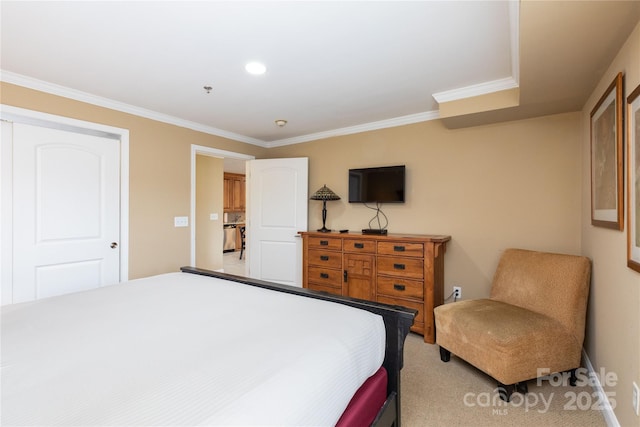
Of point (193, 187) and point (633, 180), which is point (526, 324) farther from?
point (193, 187)

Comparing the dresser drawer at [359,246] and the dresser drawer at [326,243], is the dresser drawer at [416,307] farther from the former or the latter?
the dresser drawer at [326,243]

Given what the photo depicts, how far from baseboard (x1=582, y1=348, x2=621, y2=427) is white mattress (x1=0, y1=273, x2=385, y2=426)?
4.54ft

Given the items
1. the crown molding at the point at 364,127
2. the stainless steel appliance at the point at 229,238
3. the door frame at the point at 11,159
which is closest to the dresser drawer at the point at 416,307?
the crown molding at the point at 364,127

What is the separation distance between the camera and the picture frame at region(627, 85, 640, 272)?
129 centimetres

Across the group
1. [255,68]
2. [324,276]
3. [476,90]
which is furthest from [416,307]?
[255,68]

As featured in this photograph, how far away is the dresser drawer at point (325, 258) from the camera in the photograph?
329cm

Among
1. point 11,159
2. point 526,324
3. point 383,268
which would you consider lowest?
point 526,324

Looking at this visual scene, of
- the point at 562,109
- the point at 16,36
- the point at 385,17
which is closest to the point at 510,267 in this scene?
the point at 562,109

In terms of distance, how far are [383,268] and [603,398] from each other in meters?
1.70

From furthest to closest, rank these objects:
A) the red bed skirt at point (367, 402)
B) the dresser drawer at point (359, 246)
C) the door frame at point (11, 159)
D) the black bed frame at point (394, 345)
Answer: the dresser drawer at point (359, 246) → the door frame at point (11, 159) → the black bed frame at point (394, 345) → the red bed skirt at point (367, 402)

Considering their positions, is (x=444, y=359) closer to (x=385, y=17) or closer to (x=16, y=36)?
(x=385, y=17)

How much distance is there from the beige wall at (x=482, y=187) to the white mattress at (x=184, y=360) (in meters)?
2.02

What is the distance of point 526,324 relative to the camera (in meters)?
1.98

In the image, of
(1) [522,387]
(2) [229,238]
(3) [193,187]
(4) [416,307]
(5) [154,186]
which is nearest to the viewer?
(1) [522,387]
